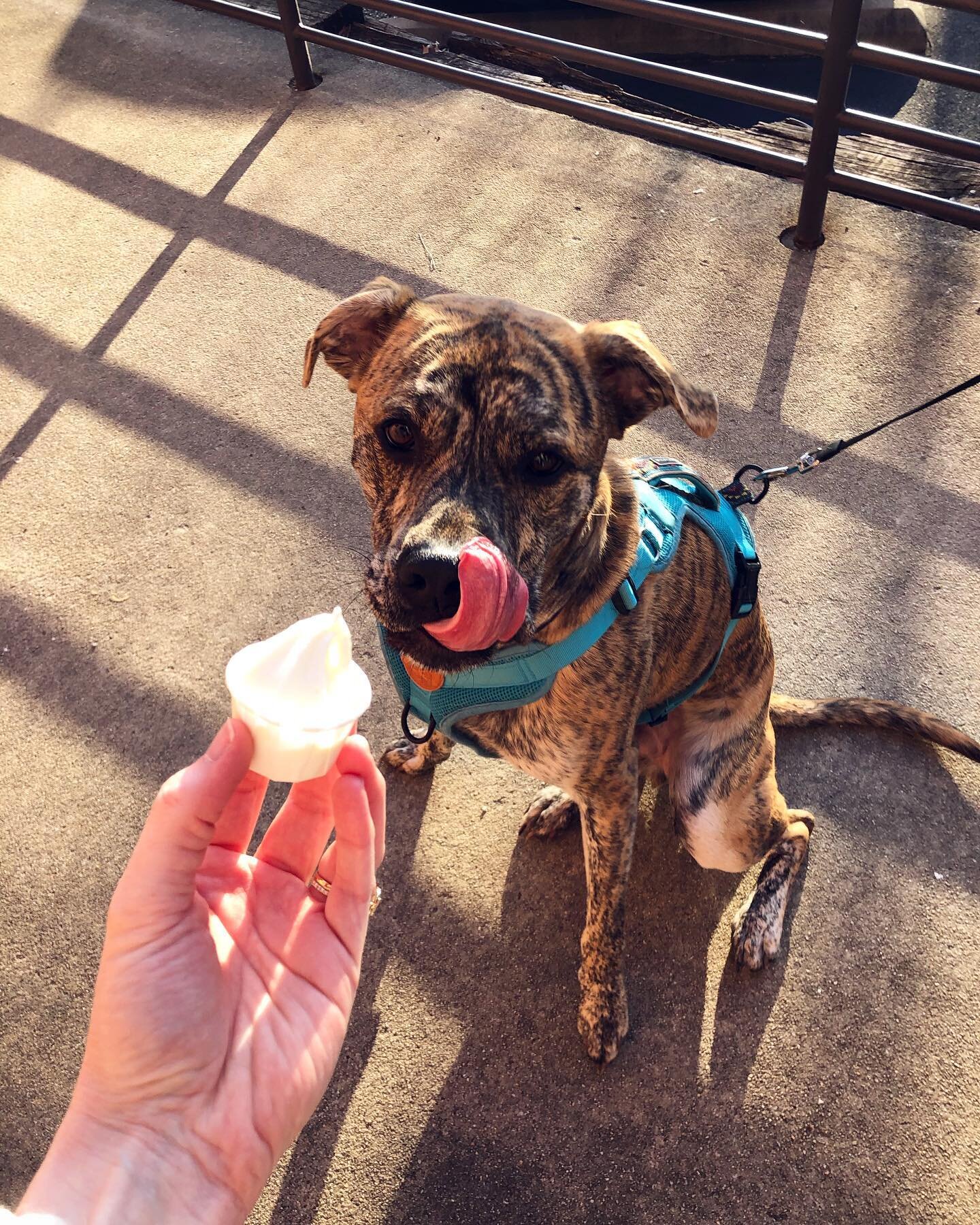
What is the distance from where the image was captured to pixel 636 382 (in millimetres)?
2320

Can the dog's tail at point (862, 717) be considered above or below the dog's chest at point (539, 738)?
below

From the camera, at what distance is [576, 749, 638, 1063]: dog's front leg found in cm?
247

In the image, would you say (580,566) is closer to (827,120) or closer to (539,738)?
(539,738)

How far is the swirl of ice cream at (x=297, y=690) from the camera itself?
155 centimetres

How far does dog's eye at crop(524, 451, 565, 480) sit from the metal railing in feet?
9.67

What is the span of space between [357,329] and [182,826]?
1.33 meters

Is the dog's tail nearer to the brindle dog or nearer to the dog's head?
the brindle dog

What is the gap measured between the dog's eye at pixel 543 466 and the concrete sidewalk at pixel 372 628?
1327mm

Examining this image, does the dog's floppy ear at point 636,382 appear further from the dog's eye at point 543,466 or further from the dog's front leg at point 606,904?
the dog's front leg at point 606,904

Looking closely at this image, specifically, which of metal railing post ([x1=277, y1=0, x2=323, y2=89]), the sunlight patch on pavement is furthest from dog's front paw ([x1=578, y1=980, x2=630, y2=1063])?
metal railing post ([x1=277, y1=0, x2=323, y2=89])

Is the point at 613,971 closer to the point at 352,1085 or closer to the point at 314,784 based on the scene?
the point at 352,1085

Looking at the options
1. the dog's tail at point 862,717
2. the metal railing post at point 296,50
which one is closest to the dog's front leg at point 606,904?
the dog's tail at point 862,717

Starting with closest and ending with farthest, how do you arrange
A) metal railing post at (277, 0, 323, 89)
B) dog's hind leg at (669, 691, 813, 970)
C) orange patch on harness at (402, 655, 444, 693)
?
orange patch on harness at (402, 655, 444, 693)
dog's hind leg at (669, 691, 813, 970)
metal railing post at (277, 0, 323, 89)

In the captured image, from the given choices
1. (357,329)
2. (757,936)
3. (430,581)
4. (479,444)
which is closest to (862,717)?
(757,936)
